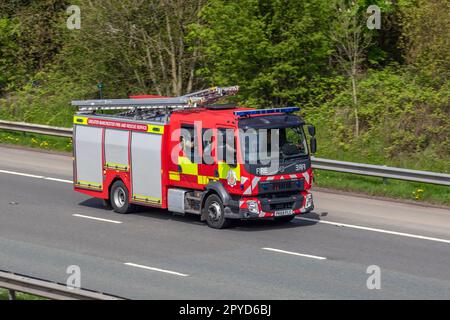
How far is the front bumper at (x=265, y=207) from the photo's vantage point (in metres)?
20.7

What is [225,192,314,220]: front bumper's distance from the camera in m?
20.7

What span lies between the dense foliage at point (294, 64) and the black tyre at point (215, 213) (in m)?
7.34

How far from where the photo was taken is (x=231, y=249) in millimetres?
19438

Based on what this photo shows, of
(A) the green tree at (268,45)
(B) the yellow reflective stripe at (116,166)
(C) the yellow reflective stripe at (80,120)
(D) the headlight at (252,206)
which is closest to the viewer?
(D) the headlight at (252,206)

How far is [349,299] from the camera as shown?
1573 centimetres

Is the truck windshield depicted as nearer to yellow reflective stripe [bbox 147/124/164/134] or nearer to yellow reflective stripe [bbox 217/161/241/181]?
yellow reflective stripe [bbox 217/161/241/181]

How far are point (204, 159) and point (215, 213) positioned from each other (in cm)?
111

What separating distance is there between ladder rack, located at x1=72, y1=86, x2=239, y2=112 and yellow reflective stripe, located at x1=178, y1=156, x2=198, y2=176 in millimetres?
1269

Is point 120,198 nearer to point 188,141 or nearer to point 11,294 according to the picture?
point 188,141

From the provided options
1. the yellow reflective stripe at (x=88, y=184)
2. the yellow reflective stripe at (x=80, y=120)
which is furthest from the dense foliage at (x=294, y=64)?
the yellow reflective stripe at (x=88, y=184)

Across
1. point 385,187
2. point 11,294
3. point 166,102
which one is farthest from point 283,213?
point 11,294

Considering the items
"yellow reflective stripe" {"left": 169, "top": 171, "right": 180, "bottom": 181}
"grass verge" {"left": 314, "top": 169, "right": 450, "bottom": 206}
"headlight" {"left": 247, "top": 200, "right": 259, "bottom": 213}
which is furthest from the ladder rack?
"grass verge" {"left": 314, "top": 169, "right": 450, "bottom": 206}

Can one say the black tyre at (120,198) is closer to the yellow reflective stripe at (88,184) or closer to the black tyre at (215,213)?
the yellow reflective stripe at (88,184)
